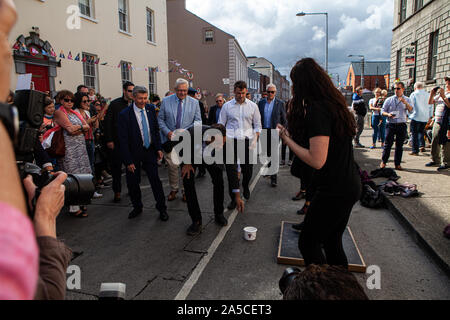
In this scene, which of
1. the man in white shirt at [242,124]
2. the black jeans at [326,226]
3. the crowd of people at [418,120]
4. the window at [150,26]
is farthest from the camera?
the window at [150,26]

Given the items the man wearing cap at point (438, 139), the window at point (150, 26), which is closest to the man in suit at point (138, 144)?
the man wearing cap at point (438, 139)

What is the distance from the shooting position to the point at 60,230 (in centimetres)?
492

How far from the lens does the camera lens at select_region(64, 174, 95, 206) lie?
4.48 ft

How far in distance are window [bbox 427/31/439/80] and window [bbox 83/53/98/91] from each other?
16.5 m

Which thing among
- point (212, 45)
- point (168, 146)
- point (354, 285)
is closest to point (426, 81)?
point (168, 146)

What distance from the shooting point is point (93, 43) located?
42.5ft

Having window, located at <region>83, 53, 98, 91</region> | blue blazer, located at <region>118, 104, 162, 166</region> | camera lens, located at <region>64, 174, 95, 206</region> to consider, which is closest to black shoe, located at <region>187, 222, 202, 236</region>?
blue blazer, located at <region>118, 104, 162, 166</region>

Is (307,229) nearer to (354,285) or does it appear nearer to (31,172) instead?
(354,285)

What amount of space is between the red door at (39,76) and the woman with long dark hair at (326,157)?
1024 cm

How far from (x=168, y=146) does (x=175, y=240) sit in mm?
2126

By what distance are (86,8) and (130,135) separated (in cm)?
999

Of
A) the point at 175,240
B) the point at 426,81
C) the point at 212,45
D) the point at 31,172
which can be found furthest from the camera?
the point at 212,45

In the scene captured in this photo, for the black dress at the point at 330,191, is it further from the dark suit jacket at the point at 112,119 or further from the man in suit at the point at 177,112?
the dark suit jacket at the point at 112,119

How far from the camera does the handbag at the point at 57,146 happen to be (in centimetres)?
516
